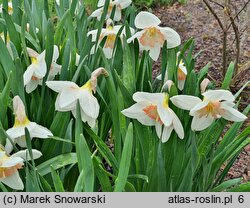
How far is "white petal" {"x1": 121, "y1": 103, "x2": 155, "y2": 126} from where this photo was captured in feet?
5.02

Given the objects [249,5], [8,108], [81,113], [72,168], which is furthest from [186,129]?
[249,5]

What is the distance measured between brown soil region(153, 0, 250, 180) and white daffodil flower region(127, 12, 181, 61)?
3.66 feet

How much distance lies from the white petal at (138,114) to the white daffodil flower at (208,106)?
11 centimetres

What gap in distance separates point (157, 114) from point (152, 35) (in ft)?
1.22

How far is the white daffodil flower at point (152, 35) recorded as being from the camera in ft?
5.59

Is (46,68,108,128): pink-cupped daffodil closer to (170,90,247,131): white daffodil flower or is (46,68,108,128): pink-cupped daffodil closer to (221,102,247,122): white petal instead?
(170,90,247,131): white daffodil flower

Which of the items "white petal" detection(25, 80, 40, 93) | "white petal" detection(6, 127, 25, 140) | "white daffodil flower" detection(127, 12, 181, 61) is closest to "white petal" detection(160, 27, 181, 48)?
"white daffodil flower" detection(127, 12, 181, 61)

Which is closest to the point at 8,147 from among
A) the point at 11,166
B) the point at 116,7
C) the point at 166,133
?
the point at 11,166

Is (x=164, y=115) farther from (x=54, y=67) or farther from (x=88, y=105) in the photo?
(x=54, y=67)

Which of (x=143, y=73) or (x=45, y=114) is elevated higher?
(x=143, y=73)

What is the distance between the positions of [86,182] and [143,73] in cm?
58

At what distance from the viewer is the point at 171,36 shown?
1731 mm

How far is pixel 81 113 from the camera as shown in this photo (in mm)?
1579

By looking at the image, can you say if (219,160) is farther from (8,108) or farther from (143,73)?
(8,108)
